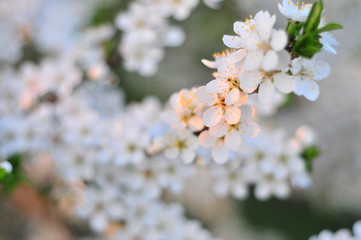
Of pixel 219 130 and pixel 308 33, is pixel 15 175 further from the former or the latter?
pixel 308 33

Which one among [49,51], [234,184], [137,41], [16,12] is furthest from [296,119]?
[16,12]

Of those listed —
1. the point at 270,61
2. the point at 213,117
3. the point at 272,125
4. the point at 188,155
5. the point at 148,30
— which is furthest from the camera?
the point at 272,125

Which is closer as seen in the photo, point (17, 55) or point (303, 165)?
point (303, 165)

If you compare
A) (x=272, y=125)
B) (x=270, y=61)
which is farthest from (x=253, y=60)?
(x=272, y=125)

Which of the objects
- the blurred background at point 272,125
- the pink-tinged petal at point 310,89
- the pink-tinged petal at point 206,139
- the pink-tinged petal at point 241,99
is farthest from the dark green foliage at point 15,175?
the pink-tinged petal at point 310,89

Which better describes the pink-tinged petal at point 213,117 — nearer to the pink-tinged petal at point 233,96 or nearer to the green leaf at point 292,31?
the pink-tinged petal at point 233,96

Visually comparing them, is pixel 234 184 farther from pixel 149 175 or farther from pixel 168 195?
pixel 168 195
